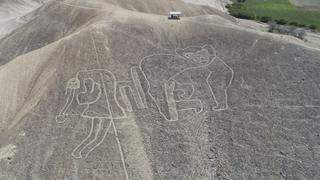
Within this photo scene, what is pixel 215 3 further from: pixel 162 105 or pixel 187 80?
pixel 162 105

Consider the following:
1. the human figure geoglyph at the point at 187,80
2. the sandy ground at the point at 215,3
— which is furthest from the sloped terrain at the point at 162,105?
the sandy ground at the point at 215,3

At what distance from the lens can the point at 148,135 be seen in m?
23.3

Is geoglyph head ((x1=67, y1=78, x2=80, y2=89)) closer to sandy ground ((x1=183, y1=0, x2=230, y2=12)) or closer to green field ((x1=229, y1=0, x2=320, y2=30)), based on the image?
green field ((x1=229, y1=0, x2=320, y2=30))

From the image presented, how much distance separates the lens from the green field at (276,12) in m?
61.6

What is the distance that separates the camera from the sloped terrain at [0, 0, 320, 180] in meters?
21.4

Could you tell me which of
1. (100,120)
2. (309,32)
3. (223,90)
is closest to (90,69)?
(100,120)

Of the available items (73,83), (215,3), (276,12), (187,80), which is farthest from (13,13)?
(276,12)

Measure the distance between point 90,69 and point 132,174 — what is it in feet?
36.4

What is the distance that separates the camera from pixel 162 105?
25672mm

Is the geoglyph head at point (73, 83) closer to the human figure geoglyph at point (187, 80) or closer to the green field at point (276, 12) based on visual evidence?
the human figure geoglyph at point (187, 80)

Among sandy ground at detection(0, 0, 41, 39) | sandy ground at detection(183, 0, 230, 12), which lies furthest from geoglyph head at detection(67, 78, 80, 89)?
sandy ground at detection(183, 0, 230, 12)

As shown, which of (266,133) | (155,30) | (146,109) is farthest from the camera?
(155,30)

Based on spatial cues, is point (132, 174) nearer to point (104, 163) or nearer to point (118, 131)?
point (104, 163)

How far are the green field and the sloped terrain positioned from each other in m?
29.6
